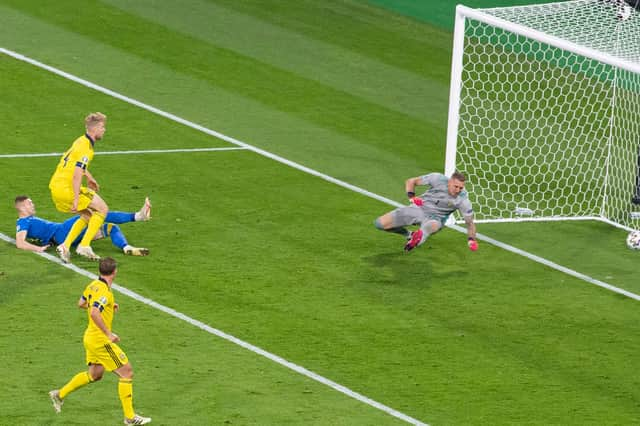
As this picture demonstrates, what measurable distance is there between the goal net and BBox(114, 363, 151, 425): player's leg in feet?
21.6

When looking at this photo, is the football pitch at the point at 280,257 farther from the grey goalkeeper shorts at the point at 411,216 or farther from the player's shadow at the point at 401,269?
the grey goalkeeper shorts at the point at 411,216

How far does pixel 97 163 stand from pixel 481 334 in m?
6.66

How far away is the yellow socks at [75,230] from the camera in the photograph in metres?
15.3

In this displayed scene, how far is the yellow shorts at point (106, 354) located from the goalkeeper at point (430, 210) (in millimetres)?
4946

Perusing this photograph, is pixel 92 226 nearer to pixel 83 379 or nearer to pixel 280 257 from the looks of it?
pixel 280 257

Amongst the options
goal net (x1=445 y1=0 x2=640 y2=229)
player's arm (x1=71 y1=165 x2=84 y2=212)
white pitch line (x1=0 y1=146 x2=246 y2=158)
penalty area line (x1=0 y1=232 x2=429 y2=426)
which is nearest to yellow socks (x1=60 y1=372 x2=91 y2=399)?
penalty area line (x1=0 y1=232 x2=429 y2=426)

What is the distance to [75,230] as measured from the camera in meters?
15.3

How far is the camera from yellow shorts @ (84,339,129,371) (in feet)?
38.0

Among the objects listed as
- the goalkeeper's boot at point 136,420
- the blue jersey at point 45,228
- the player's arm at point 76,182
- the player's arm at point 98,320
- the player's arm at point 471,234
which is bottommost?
the goalkeeper's boot at point 136,420

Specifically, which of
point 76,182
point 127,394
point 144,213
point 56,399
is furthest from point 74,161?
point 127,394

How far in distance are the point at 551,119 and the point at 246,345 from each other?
9124mm

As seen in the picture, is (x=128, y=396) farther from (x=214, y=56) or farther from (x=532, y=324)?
(x=214, y=56)

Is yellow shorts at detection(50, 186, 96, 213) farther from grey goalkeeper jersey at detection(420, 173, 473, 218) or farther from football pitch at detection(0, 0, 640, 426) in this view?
grey goalkeeper jersey at detection(420, 173, 473, 218)

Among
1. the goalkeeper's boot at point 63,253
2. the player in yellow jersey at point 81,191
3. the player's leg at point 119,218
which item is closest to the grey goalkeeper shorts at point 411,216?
the player's leg at point 119,218
